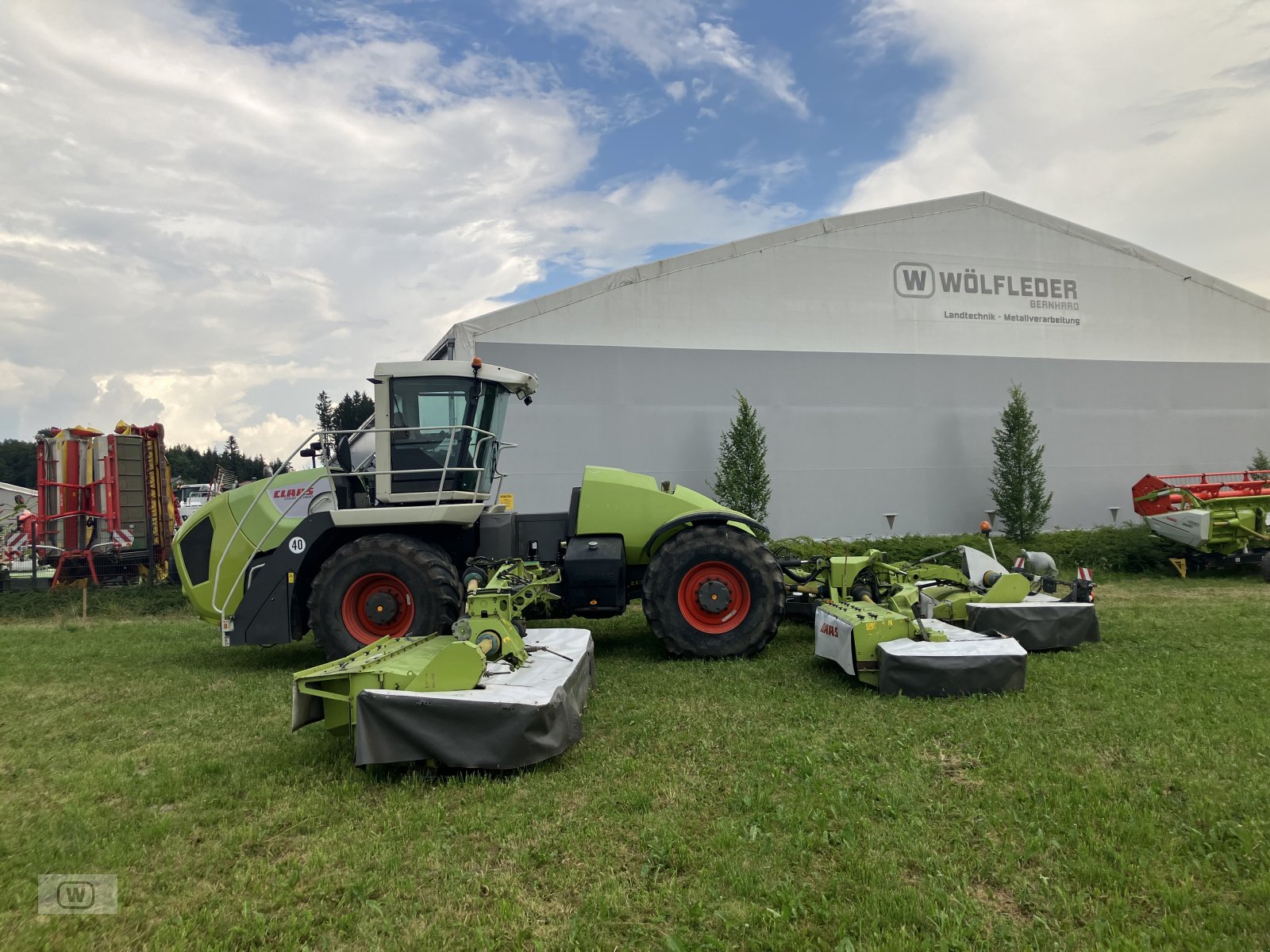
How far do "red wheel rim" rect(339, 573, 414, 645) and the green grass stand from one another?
1.23 m

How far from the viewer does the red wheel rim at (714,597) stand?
7199mm

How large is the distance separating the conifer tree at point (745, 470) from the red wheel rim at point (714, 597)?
748 centimetres

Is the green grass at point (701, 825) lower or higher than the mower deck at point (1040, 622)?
lower

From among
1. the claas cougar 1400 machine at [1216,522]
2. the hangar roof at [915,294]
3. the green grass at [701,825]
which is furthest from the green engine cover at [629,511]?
the claas cougar 1400 machine at [1216,522]

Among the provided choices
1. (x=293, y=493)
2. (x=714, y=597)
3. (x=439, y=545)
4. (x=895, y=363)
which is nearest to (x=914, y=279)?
(x=895, y=363)

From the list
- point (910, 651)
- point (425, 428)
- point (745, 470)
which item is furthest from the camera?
point (745, 470)

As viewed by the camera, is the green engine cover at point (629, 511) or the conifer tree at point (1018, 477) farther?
the conifer tree at point (1018, 477)

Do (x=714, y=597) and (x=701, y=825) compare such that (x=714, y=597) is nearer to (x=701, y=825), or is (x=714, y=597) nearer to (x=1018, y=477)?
(x=701, y=825)

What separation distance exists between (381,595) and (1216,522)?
43.5ft

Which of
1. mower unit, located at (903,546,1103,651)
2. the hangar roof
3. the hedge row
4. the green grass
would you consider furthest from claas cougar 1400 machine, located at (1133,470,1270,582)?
the green grass

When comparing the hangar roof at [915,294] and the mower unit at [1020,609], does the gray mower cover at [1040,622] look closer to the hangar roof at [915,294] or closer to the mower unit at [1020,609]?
the mower unit at [1020,609]

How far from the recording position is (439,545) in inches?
305

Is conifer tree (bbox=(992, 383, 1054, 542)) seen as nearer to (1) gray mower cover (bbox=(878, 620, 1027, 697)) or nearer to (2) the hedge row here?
(2) the hedge row

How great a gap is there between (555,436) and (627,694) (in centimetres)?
896
